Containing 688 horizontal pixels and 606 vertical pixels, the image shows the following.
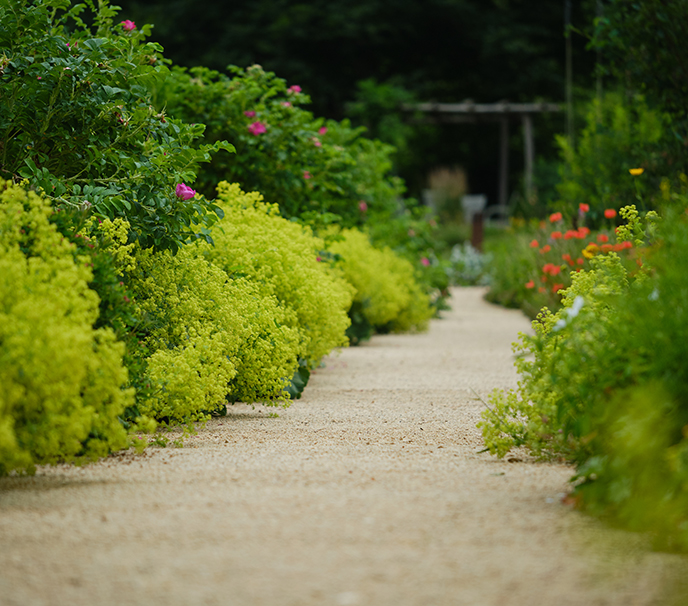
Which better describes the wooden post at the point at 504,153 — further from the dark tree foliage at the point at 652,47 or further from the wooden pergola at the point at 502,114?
the dark tree foliage at the point at 652,47

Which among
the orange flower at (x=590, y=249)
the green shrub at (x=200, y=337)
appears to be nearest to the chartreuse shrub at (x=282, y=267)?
the green shrub at (x=200, y=337)

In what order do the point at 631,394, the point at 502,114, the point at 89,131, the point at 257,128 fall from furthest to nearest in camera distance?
the point at 502,114 < the point at 257,128 < the point at 89,131 < the point at 631,394

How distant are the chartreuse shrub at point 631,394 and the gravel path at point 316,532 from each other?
4.8 inches

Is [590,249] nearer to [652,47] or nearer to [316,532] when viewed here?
[652,47]

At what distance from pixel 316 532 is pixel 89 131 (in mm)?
2443

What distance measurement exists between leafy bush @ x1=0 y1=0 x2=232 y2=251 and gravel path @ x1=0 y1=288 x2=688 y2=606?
1.09 meters

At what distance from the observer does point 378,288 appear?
8.20 m

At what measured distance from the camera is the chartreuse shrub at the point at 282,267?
4.74 m

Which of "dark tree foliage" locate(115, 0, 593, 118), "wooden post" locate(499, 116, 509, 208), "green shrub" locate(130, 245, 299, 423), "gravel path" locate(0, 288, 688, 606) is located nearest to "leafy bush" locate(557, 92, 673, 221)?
"green shrub" locate(130, 245, 299, 423)

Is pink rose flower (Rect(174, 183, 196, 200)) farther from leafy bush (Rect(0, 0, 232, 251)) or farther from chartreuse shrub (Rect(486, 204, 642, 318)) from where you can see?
chartreuse shrub (Rect(486, 204, 642, 318))

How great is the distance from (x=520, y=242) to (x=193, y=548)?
427 inches

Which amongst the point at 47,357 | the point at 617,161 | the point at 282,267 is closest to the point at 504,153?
the point at 617,161

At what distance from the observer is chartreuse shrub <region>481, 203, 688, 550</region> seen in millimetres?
2383

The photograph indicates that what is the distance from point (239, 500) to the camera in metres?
2.77
